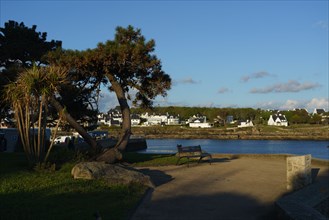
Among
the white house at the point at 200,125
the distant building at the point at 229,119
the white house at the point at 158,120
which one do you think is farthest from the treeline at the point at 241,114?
the white house at the point at 200,125

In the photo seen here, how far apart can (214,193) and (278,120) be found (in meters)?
160

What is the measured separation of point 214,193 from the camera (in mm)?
11750

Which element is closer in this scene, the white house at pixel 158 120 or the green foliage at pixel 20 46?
the green foliage at pixel 20 46

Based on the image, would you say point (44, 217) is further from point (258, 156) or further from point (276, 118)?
point (276, 118)

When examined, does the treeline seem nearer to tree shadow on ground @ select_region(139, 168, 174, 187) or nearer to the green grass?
tree shadow on ground @ select_region(139, 168, 174, 187)

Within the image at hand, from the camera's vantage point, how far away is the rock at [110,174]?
40.8 feet

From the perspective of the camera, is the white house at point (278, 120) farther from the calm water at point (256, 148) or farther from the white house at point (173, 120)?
the calm water at point (256, 148)

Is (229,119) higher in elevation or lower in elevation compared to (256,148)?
higher

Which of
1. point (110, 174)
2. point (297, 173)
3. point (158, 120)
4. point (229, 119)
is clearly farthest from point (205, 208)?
point (158, 120)

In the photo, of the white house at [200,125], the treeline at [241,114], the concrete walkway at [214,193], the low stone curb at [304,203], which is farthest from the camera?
the treeline at [241,114]

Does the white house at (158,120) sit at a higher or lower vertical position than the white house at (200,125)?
higher

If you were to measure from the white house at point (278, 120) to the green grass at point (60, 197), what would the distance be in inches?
6133

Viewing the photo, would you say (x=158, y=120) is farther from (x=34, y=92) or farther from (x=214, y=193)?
(x=214, y=193)

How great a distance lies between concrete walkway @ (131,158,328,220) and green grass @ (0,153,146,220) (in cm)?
47
